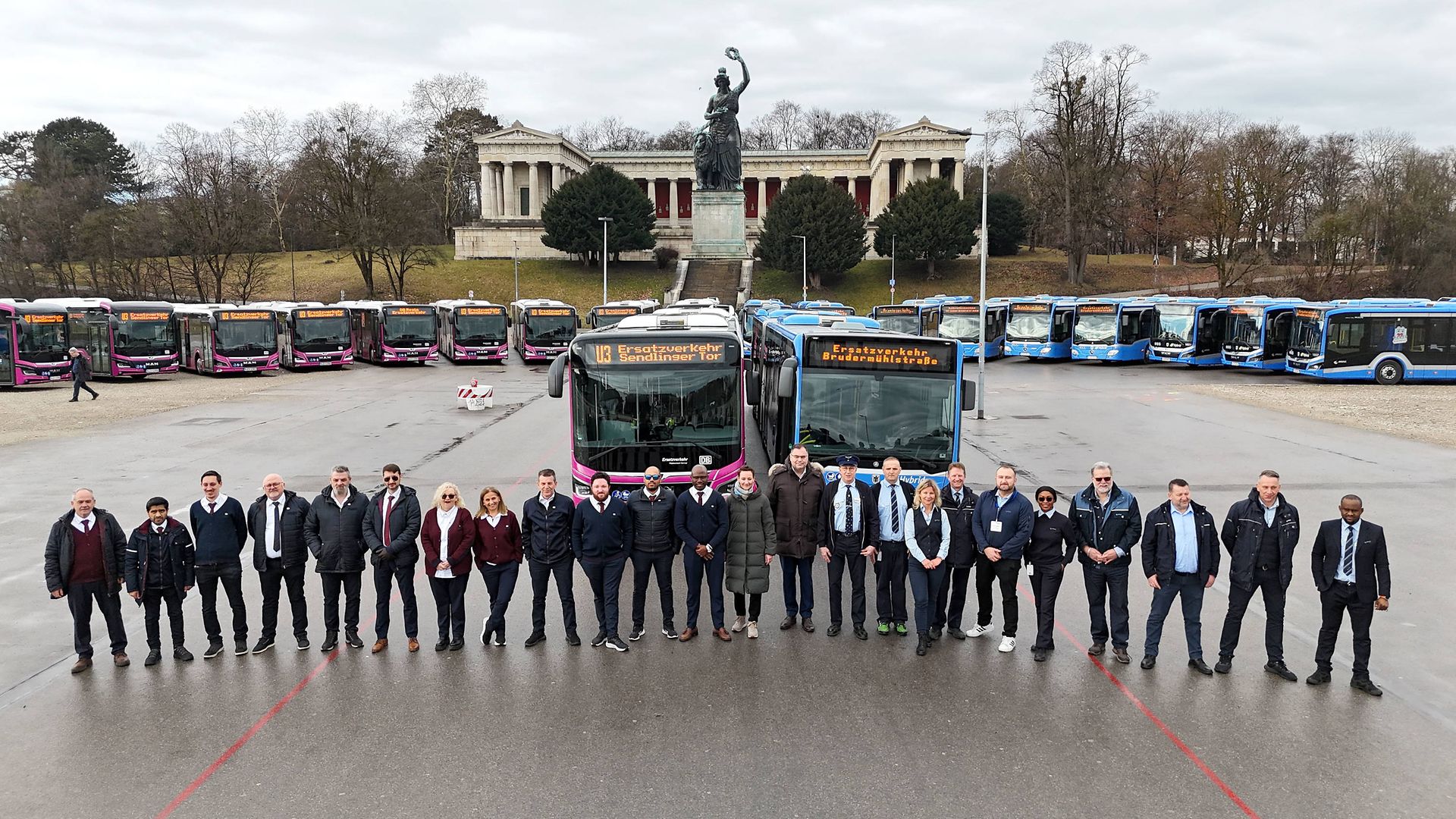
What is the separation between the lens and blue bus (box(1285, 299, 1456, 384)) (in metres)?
31.1

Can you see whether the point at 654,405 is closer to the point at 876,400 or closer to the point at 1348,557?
the point at 876,400

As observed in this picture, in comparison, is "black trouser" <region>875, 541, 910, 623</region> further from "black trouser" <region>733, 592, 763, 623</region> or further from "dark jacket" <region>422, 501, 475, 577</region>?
"dark jacket" <region>422, 501, 475, 577</region>

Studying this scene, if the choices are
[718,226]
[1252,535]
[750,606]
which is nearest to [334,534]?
[750,606]

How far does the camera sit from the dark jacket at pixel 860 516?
8477 millimetres

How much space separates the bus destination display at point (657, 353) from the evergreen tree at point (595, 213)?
63.7 metres

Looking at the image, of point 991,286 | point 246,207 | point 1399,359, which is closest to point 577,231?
point 246,207

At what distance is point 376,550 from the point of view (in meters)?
8.01

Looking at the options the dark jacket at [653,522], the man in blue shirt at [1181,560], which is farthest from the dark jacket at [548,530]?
the man in blue shirt at [1181,560]

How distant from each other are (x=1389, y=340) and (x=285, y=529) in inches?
1371

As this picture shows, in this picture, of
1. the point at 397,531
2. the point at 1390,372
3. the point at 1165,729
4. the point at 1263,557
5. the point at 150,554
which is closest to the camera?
the point at 1165,729

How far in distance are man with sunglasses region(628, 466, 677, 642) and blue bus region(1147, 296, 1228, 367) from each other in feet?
116

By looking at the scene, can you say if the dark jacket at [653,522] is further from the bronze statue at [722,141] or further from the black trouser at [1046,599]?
the bronze statue at [722,141]

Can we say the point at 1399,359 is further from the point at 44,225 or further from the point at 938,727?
the point at 44,225

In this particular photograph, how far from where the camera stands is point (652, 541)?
837cm
